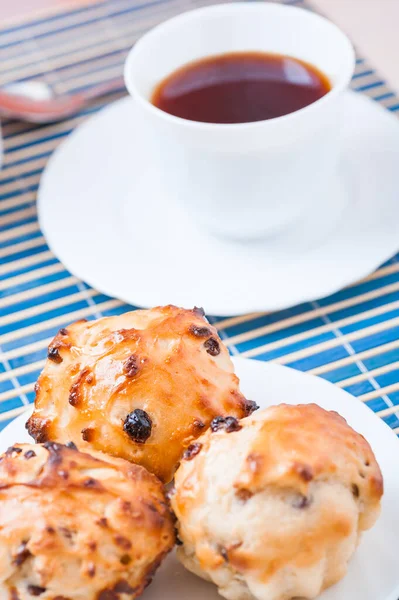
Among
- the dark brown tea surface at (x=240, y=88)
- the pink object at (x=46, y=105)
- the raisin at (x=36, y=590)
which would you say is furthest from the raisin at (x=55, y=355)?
the pink object at (x=46, y=105)

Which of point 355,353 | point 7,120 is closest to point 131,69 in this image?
point 7,120

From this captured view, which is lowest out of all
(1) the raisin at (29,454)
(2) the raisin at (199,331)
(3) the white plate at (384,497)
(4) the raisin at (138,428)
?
(3) the white plate at (384,497)

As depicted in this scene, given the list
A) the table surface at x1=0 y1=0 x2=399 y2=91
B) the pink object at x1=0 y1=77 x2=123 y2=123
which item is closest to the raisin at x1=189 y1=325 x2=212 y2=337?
the pink object at x1=0 y1=77 x2=123 y2=123

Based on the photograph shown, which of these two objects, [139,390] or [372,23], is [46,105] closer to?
[372,23]

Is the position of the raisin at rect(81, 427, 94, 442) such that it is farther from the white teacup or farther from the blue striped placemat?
the white teacup

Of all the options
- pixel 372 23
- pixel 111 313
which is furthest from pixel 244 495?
pixel 372 23

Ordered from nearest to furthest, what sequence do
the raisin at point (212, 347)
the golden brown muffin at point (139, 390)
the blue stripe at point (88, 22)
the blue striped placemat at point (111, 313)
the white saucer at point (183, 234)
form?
the golden brown muffin at point (139, 390)
the raisin at point (212, 347)
the blue striped placemat at point (111, 313)
the white saucer at point (183, 234)
the blue stripe at point (88, 22)

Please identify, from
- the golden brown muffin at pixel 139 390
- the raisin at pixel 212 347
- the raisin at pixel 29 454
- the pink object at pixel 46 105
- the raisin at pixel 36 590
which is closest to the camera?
the raisin at pixel 36 590

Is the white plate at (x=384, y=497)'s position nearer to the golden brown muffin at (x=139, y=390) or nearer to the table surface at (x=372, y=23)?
the golden brown muffin at (x=139, y=390)
